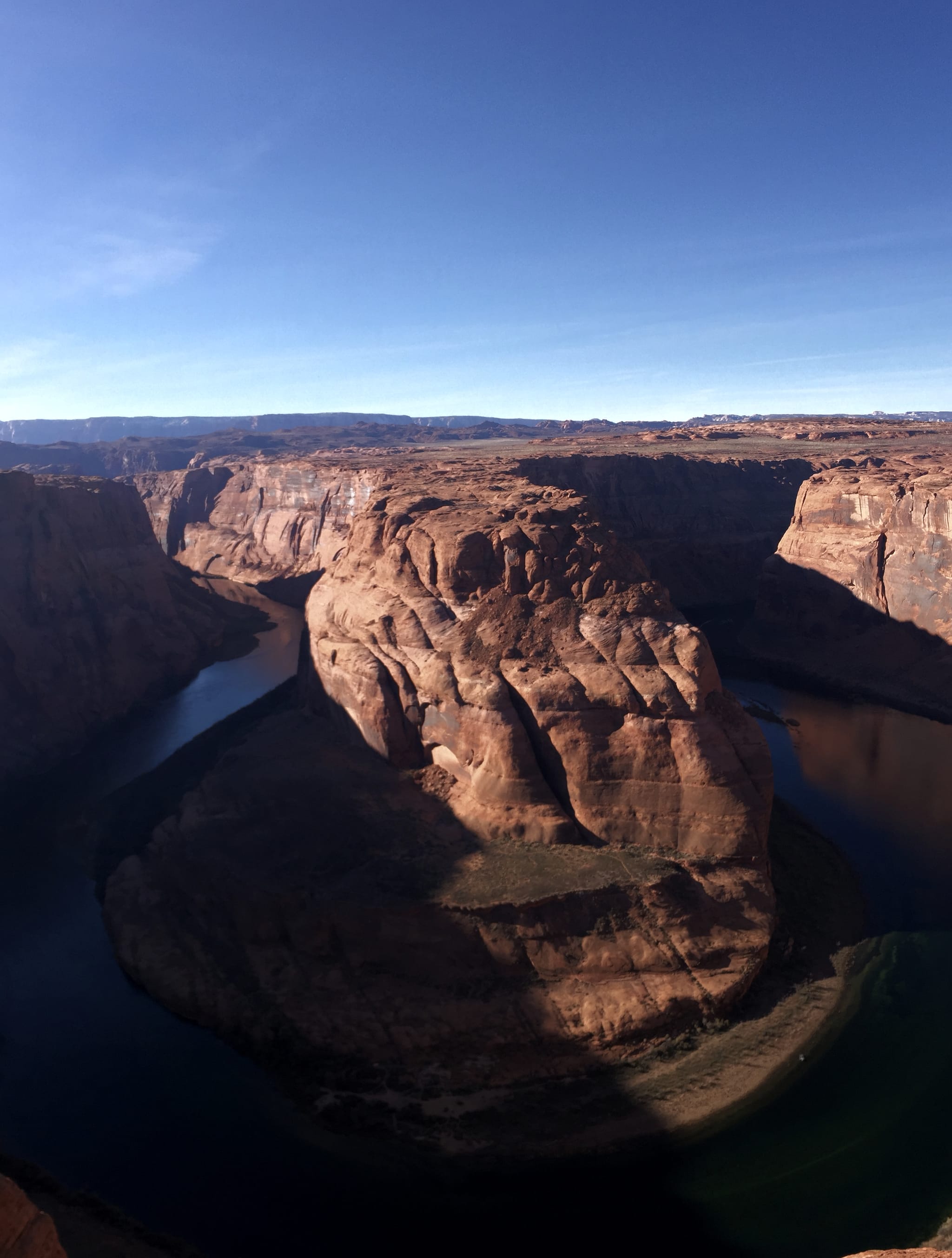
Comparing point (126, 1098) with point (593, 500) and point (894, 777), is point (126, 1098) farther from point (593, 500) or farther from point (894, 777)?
point (593, 500)

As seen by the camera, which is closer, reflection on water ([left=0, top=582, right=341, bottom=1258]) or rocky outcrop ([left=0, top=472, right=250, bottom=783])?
reflection on water ([left=0, top=582, right=341, bottom=1258])

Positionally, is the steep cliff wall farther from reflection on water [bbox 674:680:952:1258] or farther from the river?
the river

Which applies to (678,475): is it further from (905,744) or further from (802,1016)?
(802,1016)

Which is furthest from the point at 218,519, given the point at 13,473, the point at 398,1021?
the point at 398,1021

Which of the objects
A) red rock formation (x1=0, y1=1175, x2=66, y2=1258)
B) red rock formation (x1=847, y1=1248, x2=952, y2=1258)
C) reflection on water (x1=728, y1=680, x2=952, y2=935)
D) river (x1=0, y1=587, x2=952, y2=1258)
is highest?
red rock formation (x1=0, y1=1175, x2=66, y2=1258)

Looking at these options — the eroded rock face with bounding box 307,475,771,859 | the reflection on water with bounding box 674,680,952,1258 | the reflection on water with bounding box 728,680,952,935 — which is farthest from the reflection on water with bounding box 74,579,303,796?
the reflection on water with bounding box 674,680,952,1258

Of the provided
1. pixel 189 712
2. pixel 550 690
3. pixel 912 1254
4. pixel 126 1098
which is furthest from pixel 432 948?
pixel 189 712
